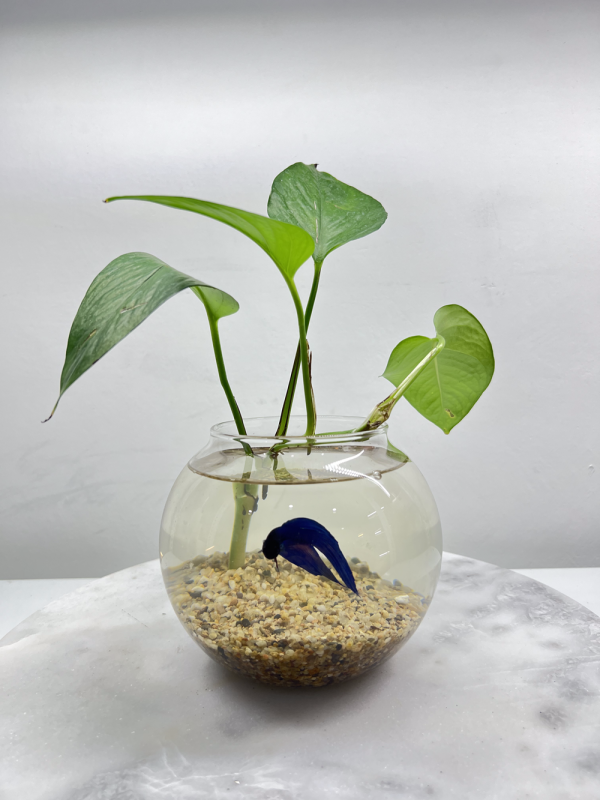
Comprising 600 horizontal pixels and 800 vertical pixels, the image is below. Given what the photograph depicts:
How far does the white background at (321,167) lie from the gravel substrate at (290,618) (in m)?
0.65

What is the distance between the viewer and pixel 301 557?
448mm

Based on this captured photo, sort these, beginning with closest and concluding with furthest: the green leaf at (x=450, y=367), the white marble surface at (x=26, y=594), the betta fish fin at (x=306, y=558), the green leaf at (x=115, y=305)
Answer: the green leaf at (x=115, y=305) < the betta fish fin at (x=306, y=558) < the green leaf at (x=450, y=367) < the white marble surface at (x=26, y=594)

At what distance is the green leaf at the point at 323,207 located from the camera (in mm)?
523

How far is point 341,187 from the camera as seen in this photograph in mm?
524

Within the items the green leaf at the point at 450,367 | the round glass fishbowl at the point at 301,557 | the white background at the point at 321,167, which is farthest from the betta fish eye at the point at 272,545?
the white background at the point at 321,167

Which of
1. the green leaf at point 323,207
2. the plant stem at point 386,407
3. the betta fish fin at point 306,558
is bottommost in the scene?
the betta fish fin at point 306,558

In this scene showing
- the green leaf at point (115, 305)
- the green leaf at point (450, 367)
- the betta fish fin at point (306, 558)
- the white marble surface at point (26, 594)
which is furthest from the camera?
the white marble surface at point (26, 594)

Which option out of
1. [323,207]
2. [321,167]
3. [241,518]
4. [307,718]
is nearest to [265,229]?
[323,207]

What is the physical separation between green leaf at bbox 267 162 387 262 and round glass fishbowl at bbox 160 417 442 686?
187 mm

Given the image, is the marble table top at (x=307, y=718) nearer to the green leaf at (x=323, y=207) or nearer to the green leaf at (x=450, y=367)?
the green leaf at (x=450, y=367)

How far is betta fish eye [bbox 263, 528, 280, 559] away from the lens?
1.48 feet

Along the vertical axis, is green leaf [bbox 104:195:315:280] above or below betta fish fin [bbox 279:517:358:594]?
above

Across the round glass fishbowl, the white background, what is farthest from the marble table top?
the white background

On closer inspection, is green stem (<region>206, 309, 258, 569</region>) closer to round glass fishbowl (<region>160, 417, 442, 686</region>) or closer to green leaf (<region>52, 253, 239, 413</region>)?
round glass fishbowl (<region>160, 417, 442, 686</region>)
